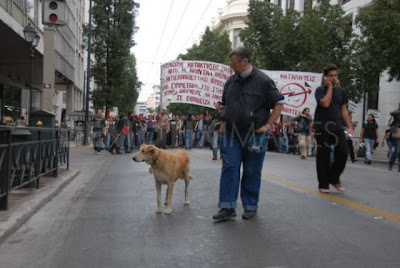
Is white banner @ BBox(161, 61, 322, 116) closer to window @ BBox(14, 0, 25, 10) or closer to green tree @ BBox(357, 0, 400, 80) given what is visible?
green tree @ BBox(357, 0, 400, 80)

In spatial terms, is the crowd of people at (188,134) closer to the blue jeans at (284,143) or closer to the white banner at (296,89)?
the blue jeans at (284,143)

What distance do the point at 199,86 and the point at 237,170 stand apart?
41.2 ft

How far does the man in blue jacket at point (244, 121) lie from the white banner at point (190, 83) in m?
12.2

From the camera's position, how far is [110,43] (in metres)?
32.4

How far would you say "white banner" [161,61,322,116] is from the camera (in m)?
17.5

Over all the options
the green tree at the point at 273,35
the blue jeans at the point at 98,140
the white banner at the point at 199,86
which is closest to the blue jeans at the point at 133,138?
the blue jeans at the point at 98,140

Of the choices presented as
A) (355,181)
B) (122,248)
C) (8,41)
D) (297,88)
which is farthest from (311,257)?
(8,41)

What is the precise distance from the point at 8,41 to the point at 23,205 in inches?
680

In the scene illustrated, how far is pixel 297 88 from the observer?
59.3 feet

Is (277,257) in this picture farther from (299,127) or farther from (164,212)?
(299,127)

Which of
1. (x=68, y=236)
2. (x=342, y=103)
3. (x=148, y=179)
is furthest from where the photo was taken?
(x=148, y=179)

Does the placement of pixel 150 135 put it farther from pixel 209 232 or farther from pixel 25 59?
pixel 209 232

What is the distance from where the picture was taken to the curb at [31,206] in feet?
16.6

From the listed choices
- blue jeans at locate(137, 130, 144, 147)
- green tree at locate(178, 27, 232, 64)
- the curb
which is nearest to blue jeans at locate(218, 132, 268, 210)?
the curb
